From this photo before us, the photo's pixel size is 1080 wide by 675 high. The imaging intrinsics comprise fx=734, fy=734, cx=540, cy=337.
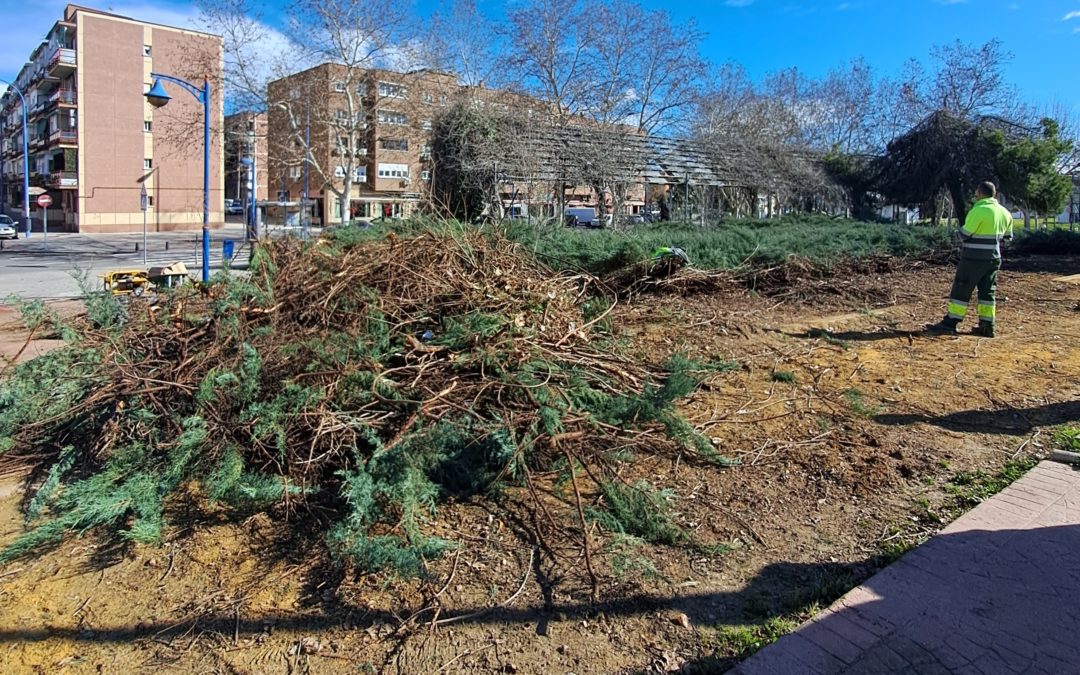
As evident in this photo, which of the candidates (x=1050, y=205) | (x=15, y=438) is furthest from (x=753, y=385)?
(x=1050, y=205)

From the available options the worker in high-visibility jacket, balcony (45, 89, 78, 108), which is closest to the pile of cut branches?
the worker in high-visibility jacket

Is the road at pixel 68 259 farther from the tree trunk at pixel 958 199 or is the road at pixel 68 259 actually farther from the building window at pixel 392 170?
the tree trunk at pixel 958 199

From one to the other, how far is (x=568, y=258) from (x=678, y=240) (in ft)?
8.13

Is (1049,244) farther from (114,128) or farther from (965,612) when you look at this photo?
(114,128)

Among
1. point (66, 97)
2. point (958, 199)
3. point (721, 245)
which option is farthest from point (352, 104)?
point (66, 97)

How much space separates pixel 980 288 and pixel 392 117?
2927cm

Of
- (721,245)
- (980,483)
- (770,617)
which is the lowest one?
(770,617)

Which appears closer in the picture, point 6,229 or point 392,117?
point 392,117

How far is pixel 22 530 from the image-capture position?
429cm

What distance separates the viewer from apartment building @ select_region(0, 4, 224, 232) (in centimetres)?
5641

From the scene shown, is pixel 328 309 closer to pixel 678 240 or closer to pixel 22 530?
pixel 22 530

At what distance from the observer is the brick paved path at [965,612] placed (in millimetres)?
2904

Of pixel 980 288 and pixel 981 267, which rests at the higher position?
pixel 981 267

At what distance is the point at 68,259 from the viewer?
1257 inches
